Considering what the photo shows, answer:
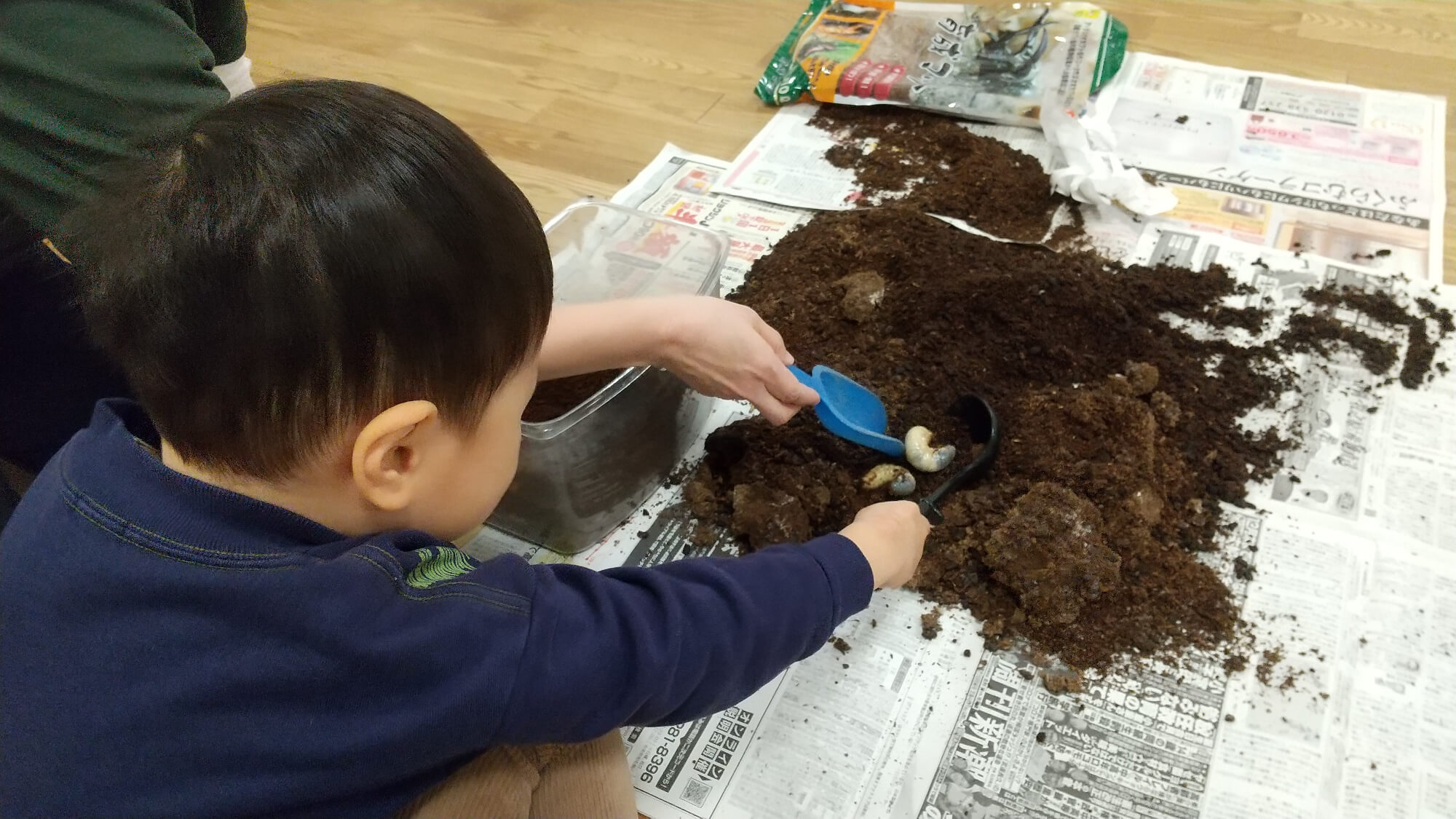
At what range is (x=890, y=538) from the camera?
28.6 inches

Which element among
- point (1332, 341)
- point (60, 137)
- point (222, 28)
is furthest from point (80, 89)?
point (1332, 341)

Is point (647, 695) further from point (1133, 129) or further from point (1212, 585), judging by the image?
point (1133, 129)

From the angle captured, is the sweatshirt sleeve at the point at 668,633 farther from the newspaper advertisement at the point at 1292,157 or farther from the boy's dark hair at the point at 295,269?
the newspaper advertisement at the point at 1292,157

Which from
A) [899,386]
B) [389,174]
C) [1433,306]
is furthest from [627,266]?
[1433,306]

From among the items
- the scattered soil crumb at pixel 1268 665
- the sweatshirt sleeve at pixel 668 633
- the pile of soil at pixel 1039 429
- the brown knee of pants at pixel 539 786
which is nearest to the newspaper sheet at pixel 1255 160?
the pile of soil at pixel 1039 429

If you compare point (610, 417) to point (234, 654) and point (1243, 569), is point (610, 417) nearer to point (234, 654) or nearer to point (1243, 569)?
point (234, 654)

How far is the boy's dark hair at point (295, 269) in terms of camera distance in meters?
0.41

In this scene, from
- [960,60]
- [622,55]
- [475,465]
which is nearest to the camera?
[475,465]

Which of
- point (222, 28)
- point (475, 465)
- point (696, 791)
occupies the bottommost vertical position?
point (696, 791)

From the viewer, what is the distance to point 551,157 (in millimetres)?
1382

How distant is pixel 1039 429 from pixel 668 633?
479mm

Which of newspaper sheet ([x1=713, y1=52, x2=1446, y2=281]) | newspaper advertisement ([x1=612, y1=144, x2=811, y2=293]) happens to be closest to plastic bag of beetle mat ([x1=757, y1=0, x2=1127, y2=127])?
newspaper sheet ([x1=713, y1=52, x2=1446, y2=281])

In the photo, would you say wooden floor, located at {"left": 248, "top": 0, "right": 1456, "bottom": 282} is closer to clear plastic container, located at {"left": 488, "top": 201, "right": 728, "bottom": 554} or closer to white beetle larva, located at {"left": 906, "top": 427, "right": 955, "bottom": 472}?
clear plastic container, located at {"left": 488, "top": 201, "right": 728, "bottom": 554}

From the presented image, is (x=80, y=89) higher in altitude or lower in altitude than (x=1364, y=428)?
higher
